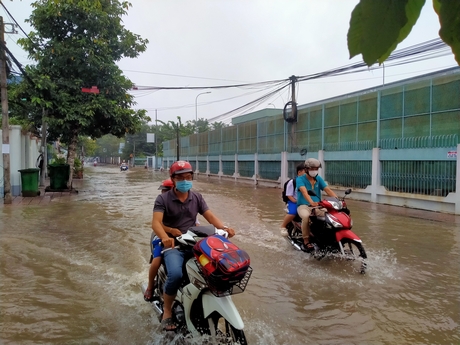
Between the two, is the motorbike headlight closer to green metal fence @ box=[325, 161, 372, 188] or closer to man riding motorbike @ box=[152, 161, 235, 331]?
man riding motorbike @ box=[152, 161, 235, 331]

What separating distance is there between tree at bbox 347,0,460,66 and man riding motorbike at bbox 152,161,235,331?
2.57m

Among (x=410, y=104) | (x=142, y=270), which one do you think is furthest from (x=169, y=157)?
(x=142, y=270)

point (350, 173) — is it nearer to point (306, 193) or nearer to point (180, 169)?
point (306, 193)

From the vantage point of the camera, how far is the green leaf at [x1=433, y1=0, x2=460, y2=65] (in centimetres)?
76

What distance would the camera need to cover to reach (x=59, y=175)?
575 inches

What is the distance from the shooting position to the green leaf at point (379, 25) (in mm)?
756

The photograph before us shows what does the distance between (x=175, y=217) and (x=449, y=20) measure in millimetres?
2983

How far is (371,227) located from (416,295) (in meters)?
4.36

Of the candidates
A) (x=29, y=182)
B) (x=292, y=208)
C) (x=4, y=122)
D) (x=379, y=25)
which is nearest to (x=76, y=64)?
(x=4, y=122)

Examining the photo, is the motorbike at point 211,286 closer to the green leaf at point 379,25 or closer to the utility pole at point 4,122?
the green leaf at point 379,25

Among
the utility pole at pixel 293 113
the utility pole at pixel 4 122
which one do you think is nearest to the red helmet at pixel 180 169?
the utility pole at pixel 4 122

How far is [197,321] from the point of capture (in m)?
2.96

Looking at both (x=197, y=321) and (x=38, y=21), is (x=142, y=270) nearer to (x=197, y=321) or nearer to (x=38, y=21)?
(x=197, y=321)

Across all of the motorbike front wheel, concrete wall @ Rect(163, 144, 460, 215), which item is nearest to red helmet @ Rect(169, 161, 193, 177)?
the motorbike front wheel
